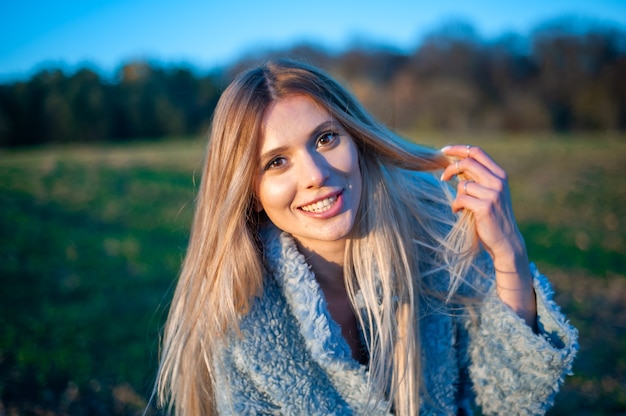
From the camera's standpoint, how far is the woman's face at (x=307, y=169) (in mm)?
1956

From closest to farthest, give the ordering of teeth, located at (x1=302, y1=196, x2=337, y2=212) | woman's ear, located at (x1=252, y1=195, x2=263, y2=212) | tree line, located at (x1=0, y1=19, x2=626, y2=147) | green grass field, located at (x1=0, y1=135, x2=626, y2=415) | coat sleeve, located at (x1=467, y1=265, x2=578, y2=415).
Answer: coat sleeve, located at (x1=467, y1=265, x2=578, y2=415) → teeth, located at (x1=302, y1=196, x2=337, y2=212) → woman's ear, located at (x1=252, y1=195, x2=263, y2=212) → green grass field, located at (x1=0, y1=135, x2=626, y2=415) → tree line, located at (x1=0, y1=19, x2=626, y2=147)

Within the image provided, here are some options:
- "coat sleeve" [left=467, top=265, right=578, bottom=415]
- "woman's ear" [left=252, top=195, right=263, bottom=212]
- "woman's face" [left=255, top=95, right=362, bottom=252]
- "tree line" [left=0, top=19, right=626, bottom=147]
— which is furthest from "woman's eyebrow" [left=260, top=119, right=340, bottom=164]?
"tree line" [left=0, top=19, right=626, bottom=147]

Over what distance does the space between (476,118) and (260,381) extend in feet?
98.9

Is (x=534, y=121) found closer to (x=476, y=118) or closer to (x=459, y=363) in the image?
(x=476, y=118)

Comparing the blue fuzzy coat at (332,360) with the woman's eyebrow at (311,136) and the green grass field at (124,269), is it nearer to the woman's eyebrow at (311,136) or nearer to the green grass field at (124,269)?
the woman's eyebrow at (311,136)

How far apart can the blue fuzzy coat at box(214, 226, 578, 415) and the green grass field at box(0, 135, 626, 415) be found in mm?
791

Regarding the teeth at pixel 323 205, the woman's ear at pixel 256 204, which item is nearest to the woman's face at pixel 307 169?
the teeth at pixel 323 205

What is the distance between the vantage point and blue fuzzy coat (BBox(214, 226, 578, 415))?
1.92m

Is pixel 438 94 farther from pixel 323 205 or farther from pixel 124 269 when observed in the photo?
pixel 323 205

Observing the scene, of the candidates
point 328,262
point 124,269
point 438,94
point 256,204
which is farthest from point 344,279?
point 438,94

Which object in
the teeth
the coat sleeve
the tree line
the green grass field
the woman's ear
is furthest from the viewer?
the tree line

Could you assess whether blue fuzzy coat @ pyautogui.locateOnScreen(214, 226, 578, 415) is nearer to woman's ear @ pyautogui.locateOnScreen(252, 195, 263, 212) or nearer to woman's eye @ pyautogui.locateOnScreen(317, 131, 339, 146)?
woman's ear @ pyautogui.locateOnScreen(252, 195, 263, 212)

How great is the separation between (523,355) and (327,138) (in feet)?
4.33

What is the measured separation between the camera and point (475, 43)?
4056cm
